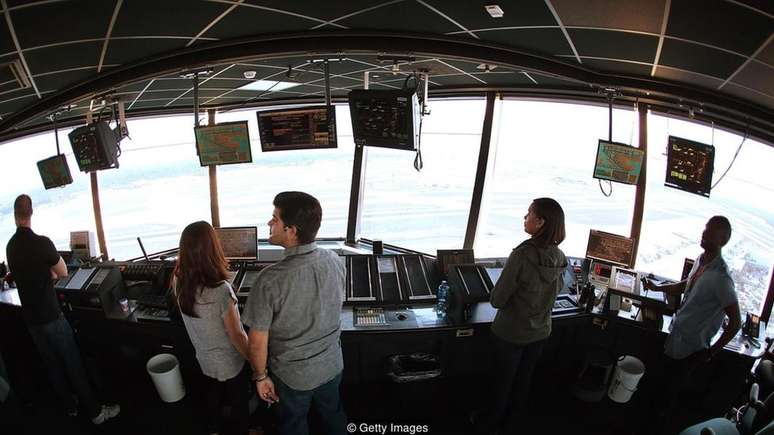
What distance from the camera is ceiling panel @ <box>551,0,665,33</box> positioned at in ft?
5.62

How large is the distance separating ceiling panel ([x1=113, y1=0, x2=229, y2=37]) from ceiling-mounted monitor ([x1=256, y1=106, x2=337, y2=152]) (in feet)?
3.33

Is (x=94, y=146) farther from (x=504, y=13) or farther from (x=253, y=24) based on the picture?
(x=504, y=13)

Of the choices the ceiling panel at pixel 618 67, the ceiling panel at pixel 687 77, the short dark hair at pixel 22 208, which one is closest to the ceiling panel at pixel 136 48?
the short dark hair at pixel 22 208

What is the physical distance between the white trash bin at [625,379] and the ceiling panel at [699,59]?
7.77 feet

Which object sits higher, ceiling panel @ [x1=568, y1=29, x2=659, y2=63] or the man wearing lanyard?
ceiling panel @ [x1=568, y1=29, x2=659, y2=63]

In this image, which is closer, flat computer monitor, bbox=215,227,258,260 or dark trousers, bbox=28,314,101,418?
dark trousers, bbox=28,314,101,418

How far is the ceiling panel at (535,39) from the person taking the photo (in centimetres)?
226

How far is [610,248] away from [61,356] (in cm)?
480

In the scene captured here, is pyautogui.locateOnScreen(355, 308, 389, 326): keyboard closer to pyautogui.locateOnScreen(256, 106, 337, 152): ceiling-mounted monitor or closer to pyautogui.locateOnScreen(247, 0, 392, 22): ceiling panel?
pyautogui.locateOnScreen(256, 106, 337, 152): ceiling-mounted monitor

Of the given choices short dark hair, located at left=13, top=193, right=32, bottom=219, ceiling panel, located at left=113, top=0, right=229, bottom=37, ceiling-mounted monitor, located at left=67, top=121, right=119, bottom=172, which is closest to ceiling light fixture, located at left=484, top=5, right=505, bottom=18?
ceiling panel, located at left=113, top=0, right=229, bottom=37

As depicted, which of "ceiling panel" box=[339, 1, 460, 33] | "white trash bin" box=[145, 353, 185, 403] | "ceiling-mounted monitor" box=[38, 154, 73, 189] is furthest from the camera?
"ceiling-mounted monitor" box=[38, 154, 73, 189]

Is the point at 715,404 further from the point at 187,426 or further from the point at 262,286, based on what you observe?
the point at 187,426

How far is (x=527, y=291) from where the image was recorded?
7.05ft

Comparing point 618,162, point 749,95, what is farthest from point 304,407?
point 749,95
